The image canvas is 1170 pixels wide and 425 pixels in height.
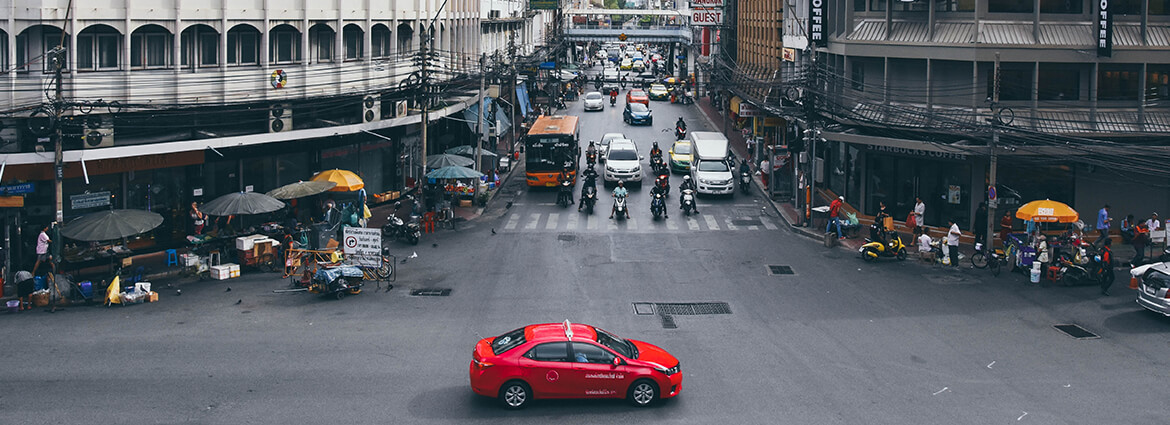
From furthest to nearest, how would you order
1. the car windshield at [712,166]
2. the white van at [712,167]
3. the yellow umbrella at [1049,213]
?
the car windshield at [712,166] < the white van at [712,167] < the yellow umbrella at [1049,213]

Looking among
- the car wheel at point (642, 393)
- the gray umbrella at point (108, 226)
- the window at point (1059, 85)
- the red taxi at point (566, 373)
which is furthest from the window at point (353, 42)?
the car wheel at point (642, 393)

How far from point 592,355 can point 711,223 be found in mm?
21642

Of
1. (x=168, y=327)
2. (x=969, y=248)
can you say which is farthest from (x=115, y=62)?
(x=969, y=248)

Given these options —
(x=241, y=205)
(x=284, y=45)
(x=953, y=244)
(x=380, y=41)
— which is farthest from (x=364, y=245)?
Result: (x=953, y=244)

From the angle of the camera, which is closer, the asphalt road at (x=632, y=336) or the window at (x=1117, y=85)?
the asphalt road at (x=632, y=336)

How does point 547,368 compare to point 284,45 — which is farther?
point 284,45

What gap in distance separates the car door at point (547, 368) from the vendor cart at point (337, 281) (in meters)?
10.1

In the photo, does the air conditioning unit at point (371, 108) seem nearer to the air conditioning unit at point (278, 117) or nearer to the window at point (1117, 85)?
the air conditioning unit at point (278, 117)

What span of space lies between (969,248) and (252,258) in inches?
874

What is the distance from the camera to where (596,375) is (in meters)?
18.1

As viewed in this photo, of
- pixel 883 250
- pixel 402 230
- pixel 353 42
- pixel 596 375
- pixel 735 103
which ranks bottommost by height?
pixel 596 375

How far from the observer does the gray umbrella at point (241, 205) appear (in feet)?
100

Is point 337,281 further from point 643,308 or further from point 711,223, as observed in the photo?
point 711,223

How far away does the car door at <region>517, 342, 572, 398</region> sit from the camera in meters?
18.0
